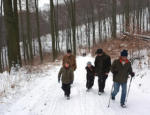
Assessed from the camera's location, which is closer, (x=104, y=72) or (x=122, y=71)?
(x=122, y=71)

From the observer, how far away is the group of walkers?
5742 mm

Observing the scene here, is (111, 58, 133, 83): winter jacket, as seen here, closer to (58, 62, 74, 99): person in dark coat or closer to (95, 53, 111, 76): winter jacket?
(95, 53, 111, 76): winter jacket

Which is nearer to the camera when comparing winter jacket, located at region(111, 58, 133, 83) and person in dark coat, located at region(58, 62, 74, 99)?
winter jacket, located at region(111, 58, 133, 83)

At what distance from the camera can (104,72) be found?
22.6 feet

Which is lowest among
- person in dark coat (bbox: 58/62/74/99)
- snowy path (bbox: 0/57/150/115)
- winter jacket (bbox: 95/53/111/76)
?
snowy path (bbox: 0/57/150/115)

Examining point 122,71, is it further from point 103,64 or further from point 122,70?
point 103,64

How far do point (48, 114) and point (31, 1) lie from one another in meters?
19.6

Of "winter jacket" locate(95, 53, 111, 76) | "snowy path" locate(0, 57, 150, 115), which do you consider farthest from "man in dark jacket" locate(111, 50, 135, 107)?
"winter jacket" locate(95, 53, 111, 76)

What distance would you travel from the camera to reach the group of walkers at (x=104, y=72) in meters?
5.74

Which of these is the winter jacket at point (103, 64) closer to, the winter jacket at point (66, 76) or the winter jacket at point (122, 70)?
the winter jacket at point (122, 70)

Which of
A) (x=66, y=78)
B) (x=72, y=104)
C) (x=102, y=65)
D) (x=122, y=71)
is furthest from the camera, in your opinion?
(x=102, y=65)

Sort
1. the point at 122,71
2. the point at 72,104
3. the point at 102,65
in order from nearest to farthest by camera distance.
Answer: the point at 122,71 < the point at 72,104 < the point at 102,65

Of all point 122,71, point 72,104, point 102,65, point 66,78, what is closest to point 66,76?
point 66,78

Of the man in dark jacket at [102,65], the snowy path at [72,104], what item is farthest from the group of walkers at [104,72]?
the snowy path at [72,104]
